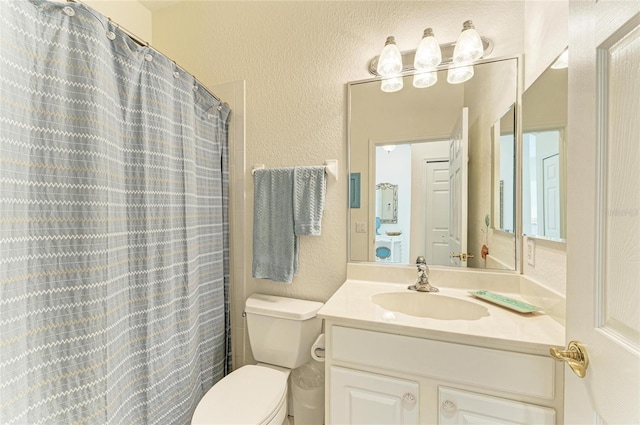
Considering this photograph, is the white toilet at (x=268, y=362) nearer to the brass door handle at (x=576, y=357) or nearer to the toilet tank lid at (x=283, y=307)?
the toilet tank lid at (x=283, y=307)

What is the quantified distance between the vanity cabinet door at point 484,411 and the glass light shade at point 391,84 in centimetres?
132

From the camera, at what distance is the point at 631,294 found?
44 centimetres

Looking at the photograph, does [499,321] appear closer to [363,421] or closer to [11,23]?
[363,421]

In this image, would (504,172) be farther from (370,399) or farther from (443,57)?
(370,399)

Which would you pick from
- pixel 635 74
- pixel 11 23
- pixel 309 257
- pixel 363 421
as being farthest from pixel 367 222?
pixel 11 23

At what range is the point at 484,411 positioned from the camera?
842 mm

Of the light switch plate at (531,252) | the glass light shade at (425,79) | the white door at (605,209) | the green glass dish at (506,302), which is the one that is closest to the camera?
the white door at (605,209)

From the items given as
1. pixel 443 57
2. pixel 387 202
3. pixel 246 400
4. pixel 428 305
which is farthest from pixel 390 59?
pixel 246 400

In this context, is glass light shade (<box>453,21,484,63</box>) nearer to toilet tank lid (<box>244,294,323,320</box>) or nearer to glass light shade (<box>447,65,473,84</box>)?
glass light shade (<box>447,65,473,84</box>)

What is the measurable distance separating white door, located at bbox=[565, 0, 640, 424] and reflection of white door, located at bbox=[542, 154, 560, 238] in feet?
1.25

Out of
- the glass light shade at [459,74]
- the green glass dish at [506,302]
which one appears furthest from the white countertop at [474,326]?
the glass light shade at [459,74]

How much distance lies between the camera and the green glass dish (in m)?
0.99

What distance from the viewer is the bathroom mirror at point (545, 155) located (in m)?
0.90

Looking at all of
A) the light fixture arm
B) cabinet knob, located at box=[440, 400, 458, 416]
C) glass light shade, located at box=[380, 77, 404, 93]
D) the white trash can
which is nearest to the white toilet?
the white trash can
